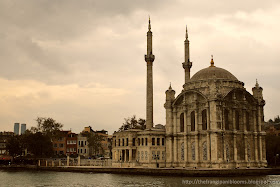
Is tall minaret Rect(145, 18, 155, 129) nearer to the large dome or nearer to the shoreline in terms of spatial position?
the large dome

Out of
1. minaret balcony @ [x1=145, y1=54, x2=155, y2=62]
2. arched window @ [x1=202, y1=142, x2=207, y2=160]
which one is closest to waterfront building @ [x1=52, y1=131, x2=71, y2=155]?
minaret balcony @ [x1=145, y1=54, x2=155, y2=62]

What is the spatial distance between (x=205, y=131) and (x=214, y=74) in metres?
10.4

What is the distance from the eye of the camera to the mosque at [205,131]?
58344 millimetres

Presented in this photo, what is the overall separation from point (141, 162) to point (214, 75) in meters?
20.0

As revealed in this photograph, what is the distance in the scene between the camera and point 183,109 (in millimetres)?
63688

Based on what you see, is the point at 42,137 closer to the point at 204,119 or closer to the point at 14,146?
the point at 14,146

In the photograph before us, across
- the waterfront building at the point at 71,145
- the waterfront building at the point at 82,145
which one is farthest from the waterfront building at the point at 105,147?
the waterfront building at the point at 71,145

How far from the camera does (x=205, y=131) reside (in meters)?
59.5

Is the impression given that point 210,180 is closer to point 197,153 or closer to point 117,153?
point 197,153

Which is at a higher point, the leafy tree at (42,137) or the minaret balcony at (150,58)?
the minaret balcony at (150,58)

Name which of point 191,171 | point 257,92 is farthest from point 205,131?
point 257,92

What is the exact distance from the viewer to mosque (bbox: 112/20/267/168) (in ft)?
191

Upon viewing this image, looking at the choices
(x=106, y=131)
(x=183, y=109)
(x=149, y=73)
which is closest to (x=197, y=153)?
(x=183, y=109)

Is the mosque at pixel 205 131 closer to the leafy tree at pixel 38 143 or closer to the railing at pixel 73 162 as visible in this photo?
the railing at pixel 73 162
